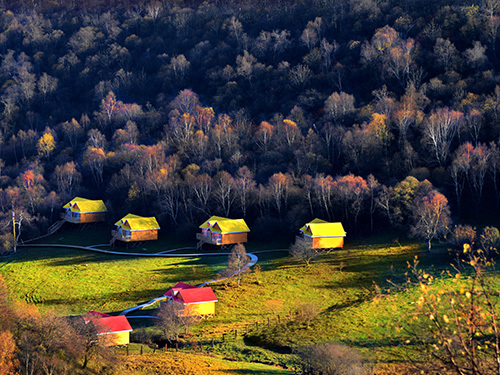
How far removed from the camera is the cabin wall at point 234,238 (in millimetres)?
85375

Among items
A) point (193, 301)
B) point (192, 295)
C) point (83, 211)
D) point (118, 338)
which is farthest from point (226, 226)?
point (118, 338)

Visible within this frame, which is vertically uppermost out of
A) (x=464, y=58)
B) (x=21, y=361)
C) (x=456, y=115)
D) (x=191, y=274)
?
(x=464, y=58)

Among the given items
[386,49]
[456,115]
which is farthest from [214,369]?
[386,49]

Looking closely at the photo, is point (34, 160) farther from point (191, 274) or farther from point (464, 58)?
point (464, 58)

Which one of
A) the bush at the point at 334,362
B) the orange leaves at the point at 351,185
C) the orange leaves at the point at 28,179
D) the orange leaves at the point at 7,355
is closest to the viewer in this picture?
the orange leaves at the point at 7,355

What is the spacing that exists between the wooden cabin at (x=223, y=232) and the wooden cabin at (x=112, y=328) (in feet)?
113

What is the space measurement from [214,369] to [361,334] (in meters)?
13.9

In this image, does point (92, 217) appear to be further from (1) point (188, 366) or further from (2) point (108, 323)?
(1) point (188, 366)

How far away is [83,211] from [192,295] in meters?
53.7

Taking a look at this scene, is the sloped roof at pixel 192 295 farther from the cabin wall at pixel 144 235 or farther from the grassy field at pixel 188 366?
the cabin wall at pixel 144 235

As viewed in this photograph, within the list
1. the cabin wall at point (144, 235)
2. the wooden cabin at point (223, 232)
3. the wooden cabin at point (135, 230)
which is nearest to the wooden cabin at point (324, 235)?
the wooden cabin at point (223, 232)

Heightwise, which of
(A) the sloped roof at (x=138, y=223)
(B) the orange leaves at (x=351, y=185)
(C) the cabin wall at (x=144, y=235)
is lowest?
(C) the cabin wall at (x=144, y=235)

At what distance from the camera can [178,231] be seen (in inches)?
3728

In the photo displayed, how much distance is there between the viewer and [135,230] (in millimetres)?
92688
